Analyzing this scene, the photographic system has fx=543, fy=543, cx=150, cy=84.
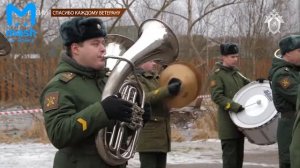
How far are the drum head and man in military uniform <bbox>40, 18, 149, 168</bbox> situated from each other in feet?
10.7

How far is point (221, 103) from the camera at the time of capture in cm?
625

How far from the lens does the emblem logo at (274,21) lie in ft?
57.3

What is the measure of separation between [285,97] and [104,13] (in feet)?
28.5

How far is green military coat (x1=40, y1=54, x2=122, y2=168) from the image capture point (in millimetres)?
2826

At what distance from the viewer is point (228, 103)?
6.19 m

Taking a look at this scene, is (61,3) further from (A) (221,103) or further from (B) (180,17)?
(A) (221,103)

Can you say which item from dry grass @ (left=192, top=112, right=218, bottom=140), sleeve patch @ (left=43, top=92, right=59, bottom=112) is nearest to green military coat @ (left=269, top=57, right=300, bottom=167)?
sleeve patch @ (left=43, top=92, right=59, bottom=112)

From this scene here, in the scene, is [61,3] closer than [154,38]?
No

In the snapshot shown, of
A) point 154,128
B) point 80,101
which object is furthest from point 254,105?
point 80,101

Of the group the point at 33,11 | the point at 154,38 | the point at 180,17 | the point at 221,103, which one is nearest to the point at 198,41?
the point at 180,17

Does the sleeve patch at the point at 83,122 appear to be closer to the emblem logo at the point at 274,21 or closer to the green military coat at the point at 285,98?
the green military coat at the point at 285,98

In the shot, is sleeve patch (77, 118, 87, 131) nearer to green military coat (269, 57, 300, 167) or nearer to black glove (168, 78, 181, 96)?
black glove (168, 78, 181, 96)

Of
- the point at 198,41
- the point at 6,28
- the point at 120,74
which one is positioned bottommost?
the point at 198,41

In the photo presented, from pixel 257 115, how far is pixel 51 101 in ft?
12.1
